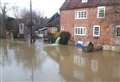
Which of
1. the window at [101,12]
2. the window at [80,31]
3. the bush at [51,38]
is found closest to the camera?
the window at [101,12]

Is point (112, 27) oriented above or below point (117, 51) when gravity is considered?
above

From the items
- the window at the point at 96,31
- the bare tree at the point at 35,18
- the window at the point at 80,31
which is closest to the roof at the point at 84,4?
the window at the point at 96,31

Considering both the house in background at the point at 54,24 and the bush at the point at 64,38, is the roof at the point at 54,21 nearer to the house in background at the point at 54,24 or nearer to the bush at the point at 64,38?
the house in background at the point at 54,24

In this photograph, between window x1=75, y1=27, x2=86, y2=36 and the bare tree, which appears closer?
window x1=75, y1=27, x2=86, y2=36

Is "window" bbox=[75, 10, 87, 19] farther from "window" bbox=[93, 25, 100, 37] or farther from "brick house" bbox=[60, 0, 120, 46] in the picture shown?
"window" bbox=[93, 25, 100, 37]

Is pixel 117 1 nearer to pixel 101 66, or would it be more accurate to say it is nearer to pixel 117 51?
pixel 117 51

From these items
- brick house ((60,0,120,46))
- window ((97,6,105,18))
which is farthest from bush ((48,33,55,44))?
window ((97,6,105,18))

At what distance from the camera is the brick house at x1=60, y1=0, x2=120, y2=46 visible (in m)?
33.2

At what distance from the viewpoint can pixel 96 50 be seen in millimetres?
31688

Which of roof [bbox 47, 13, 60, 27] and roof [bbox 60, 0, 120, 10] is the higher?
roof [bbox 60, 0, 120, 10]

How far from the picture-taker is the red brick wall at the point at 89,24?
113 ft

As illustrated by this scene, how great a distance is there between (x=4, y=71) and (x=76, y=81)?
13.9ft

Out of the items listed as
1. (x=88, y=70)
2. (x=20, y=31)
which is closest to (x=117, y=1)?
(x=88, y=70)

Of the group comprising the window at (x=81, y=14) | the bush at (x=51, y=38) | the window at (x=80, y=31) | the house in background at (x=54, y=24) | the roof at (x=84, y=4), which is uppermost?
the roof at (x=84, y=4)
